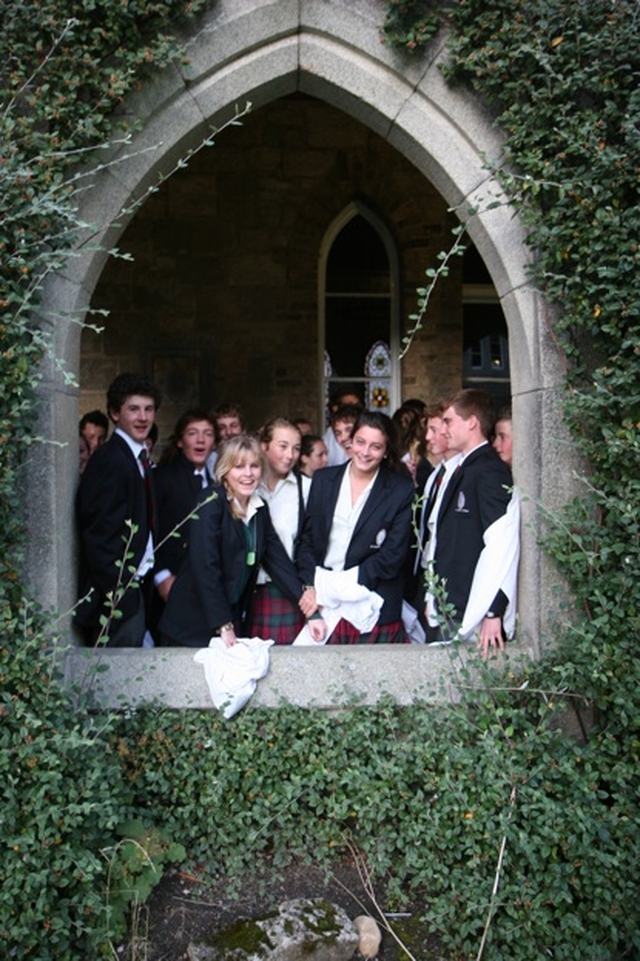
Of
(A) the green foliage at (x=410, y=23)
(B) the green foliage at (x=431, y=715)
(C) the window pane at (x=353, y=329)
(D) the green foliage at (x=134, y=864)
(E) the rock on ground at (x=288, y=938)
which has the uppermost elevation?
(A) the green foliage at (x=410, y=23)

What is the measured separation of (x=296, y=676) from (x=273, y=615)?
43 centimetres

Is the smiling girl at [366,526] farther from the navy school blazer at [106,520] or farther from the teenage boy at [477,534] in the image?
the navy school blazer at [106,520]

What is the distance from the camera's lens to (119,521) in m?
4.28

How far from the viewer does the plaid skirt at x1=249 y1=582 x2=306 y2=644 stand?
4.67m

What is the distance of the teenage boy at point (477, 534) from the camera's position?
439 cm

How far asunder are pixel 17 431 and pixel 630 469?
98.1 inches

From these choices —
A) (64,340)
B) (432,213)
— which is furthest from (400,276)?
(64,340)

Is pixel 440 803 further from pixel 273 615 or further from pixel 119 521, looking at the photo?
pixel 119 521

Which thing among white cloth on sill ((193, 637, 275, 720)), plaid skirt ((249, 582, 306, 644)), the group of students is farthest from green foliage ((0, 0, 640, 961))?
plaid skirt ((249, 582, 306, 644))

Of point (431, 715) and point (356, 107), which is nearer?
point (431, 715)

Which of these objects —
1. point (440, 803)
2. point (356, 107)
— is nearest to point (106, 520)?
point (440, 803)

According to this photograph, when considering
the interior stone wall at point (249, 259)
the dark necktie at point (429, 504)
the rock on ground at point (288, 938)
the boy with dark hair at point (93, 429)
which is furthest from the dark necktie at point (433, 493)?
the interior stone wall at point (249, 259)

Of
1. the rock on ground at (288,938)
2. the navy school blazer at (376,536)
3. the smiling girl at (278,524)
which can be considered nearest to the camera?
the rock on ground at (288,938)

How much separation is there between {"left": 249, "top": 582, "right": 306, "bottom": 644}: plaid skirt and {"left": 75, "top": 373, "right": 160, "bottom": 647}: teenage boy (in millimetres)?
538
